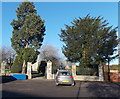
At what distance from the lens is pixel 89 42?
2422 cm

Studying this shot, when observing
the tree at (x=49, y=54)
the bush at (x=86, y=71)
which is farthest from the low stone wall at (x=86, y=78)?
the tree at (x=49, y=54)

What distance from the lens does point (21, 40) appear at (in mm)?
28453

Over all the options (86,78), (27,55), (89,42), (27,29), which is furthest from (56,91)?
(27,29)

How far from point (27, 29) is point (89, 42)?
453 inches

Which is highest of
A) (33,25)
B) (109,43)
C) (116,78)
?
(33,25)

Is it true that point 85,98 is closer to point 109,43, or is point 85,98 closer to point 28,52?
point 109,43

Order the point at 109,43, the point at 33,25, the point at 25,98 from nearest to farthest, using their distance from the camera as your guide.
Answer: the point at 25,98
the point at 109,43
the point at 33,25

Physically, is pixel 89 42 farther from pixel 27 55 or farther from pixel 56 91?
pixel 56 91

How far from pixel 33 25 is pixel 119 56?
16085mm

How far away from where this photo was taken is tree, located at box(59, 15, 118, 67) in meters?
23.9

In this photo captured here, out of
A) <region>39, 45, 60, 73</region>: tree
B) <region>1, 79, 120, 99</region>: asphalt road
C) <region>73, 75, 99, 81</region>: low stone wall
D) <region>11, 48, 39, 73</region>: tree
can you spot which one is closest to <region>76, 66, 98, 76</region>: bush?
<region>73, 75, 99, 81</region>: low stone wall

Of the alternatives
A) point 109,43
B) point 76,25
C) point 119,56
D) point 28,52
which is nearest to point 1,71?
point 28,52

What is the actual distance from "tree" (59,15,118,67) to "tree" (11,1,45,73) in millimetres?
5554

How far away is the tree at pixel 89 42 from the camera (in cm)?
2388
